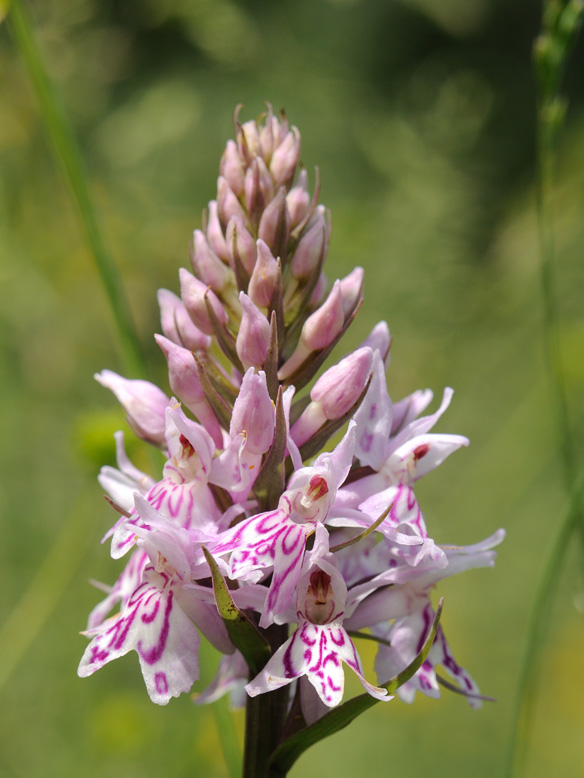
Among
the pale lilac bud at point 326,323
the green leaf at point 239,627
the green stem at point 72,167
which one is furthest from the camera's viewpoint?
the green stem at point 72,167

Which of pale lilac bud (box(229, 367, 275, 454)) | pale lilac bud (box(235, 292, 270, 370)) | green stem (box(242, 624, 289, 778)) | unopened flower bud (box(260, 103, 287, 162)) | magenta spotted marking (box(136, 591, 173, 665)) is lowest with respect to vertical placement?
green stem (box(242, 624, 289, 778))

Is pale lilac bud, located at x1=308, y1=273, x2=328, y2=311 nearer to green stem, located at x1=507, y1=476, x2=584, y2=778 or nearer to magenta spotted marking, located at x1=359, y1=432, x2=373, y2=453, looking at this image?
magenta spotted marking, located at x1=359, y1=432, x2=373, y2=453

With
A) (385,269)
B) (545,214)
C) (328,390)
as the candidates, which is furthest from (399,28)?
(328,390)

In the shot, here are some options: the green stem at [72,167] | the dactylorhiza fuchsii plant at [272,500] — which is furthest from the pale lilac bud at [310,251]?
the green stem at [72,167]

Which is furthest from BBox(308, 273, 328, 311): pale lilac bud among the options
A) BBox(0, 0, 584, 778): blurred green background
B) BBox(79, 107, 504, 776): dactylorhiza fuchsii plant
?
BBox(0, 0, 584, 778): blurred green background

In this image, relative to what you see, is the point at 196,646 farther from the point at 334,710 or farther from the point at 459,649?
the point at 459,649

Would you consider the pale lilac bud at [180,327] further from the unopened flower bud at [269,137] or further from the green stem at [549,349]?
the green stem at [549,349]
